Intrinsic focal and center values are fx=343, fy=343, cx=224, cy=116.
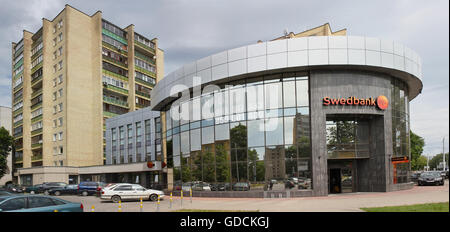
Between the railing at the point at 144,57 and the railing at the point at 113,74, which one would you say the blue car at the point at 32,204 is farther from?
the railing at the point at 144,57

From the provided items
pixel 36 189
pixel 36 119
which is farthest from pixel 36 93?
pixel 36 189

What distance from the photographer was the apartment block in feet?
181

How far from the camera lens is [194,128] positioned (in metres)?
29.0

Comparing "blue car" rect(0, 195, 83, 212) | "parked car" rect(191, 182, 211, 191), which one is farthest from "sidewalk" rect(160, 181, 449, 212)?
"blue car" rect(0, 195, 83, 212)

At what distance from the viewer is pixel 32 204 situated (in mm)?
11938

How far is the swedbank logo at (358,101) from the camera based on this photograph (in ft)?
78.6

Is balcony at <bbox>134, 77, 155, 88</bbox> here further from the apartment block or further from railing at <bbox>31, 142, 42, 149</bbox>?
Answer: railing at <bbox>31, 142, 42, 149</bbox>

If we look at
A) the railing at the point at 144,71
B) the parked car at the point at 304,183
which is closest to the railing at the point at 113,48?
the railing at the point at 144,71

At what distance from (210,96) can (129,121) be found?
24.2m

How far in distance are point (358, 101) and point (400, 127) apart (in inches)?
221

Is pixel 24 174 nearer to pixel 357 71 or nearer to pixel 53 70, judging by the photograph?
pixel 53 70

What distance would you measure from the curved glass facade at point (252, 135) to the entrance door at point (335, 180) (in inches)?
113

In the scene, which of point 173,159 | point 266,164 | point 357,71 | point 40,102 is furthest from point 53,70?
point 357,71

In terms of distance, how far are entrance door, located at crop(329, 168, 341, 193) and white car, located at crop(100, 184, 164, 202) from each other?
1255 cm
